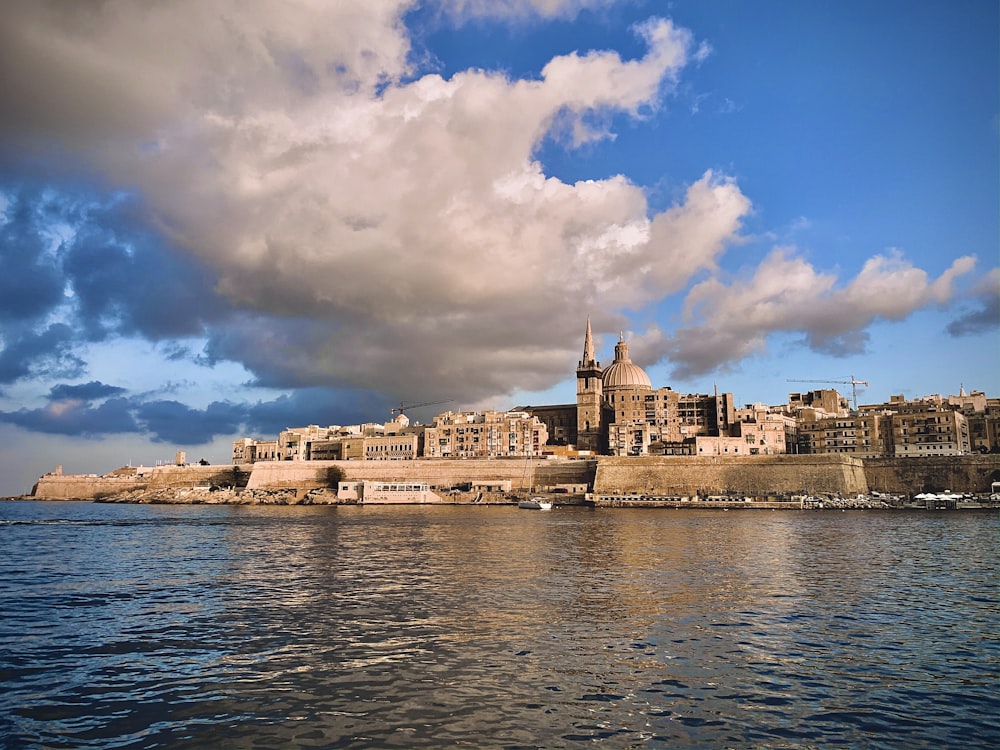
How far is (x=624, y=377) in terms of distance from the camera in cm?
13288

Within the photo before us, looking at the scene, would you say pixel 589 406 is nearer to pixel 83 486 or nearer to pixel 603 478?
pixel 603 478

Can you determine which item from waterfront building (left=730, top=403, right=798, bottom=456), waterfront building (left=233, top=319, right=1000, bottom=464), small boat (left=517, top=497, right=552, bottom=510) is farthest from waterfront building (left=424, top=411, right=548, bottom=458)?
waterfront building (left=730, top=403, right=798, bottom=456)

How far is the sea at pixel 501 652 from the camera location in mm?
10789

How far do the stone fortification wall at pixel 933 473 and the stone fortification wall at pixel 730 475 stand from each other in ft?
6.90

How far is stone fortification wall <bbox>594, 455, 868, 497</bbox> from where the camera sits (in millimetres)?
83375

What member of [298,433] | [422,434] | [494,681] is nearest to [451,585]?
[494,681]

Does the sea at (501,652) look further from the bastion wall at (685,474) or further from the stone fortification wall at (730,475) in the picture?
the bastion wall at (685,474)

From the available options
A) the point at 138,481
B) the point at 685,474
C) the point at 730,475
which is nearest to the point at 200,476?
the point at 138,481

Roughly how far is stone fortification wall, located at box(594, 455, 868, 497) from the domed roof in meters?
36.8

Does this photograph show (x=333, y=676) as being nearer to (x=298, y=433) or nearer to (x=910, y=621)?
(x=910, y=621)

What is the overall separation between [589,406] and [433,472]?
3598cm

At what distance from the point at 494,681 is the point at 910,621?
12.2 m

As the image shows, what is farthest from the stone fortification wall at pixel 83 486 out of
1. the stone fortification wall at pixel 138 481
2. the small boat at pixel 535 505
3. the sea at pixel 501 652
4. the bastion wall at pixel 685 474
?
the sea at pixel 501 652

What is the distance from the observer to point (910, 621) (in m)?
18.6
